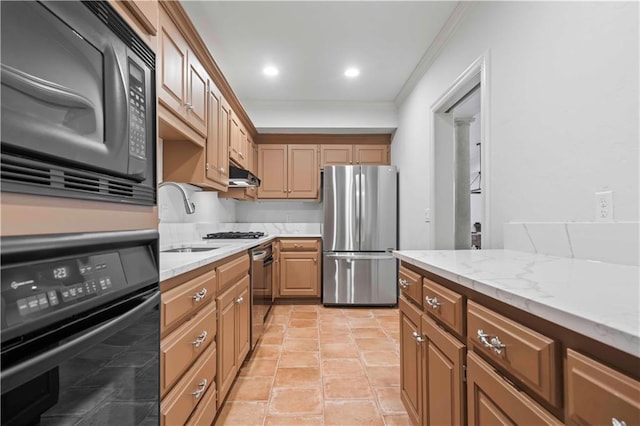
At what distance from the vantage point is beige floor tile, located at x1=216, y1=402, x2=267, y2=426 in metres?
1.59

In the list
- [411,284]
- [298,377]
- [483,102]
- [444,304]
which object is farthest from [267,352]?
[483,102]

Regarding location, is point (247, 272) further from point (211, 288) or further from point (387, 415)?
point (387, 415)

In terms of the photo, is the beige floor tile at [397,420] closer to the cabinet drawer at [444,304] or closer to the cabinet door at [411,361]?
the cabinet door at [411,361]

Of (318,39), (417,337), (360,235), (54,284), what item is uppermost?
(318,39)

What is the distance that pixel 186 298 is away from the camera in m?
1.13

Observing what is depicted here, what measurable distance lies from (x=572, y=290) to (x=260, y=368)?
2.05 meters

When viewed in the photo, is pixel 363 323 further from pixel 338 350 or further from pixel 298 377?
pixel 298 377

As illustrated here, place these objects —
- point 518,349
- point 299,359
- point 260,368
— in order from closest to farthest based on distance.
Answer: point 518,349
point 260,368
point 299,359

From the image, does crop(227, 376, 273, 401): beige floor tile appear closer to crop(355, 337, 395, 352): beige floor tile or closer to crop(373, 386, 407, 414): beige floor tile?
crop(373, 386, 407, 414): beige floor tile

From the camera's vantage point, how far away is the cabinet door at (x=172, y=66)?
1.52 m

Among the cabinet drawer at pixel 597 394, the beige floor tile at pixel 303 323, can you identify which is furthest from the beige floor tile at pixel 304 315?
the cabinet drawer at pixel 597 394

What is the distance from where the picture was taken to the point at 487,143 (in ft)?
5.99

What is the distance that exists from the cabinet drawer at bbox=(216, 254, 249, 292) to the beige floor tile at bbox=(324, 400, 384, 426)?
92 centimetres

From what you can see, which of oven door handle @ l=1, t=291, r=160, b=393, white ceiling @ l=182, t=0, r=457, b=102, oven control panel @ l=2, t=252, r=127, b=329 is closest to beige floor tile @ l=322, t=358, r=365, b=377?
oven door handle @ l=1, t=291, r=160, b=393
